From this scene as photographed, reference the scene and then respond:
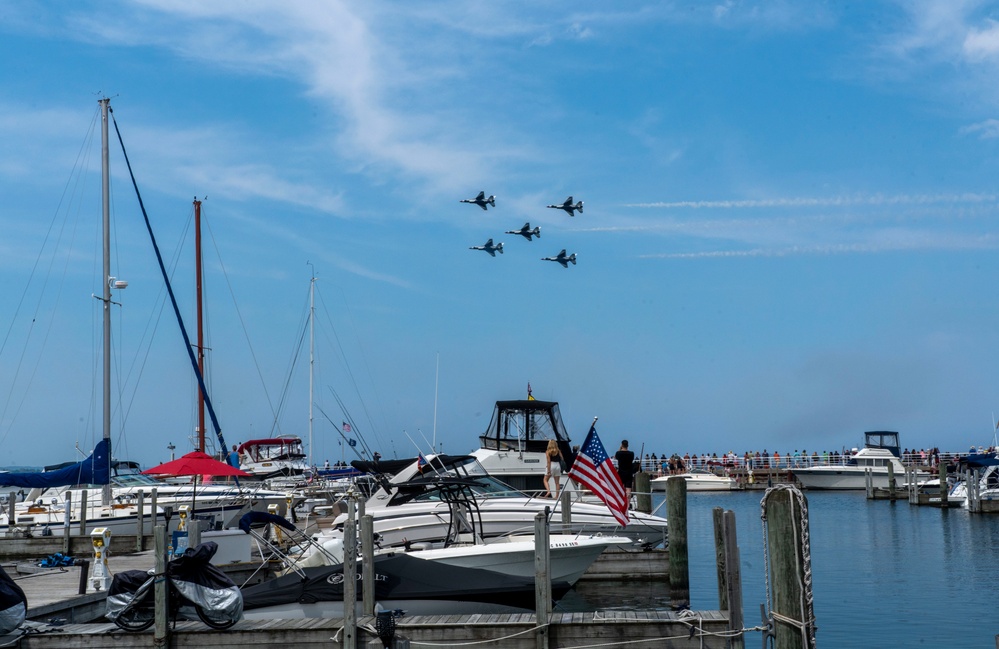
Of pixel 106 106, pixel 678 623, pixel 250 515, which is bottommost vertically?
pixel 678 623

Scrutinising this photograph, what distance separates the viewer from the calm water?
18.1m

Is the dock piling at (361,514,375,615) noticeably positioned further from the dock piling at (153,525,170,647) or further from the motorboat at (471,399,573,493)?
the motorboat at (471,399,573,493)

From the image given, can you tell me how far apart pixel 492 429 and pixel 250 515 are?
17316 millimetres

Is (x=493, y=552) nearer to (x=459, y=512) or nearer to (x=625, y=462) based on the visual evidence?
(x=459, y=512)

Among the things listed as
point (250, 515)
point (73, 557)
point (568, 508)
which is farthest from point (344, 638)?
point (73, 557)

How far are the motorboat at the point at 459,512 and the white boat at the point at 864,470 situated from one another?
4054cm

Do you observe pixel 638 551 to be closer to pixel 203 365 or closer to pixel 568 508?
pixel 568 508

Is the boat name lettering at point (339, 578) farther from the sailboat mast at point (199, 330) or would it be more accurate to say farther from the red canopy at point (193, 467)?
the sailboat mast at point (199, 330)

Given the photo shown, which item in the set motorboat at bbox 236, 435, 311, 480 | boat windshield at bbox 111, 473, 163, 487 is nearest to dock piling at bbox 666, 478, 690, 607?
boat windshield at bbox 111, 473, 163, 487

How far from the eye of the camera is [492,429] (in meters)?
32.4

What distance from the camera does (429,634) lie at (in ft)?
37.2

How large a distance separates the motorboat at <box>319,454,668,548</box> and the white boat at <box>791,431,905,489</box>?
133ft

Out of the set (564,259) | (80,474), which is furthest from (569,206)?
(80,474)

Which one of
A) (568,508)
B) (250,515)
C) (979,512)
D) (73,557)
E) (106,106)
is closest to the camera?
(250,515)
